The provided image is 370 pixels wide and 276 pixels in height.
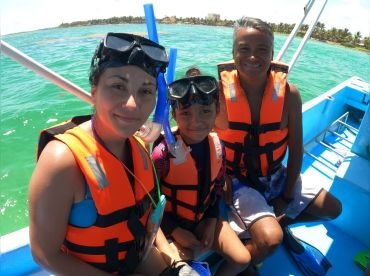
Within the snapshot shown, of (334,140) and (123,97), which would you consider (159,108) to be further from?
(334,140)

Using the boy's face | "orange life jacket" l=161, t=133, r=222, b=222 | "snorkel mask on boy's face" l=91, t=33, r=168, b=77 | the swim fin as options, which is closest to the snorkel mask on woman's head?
"snorkel mask on boy's face" l=91, t=33, r=168, b=77

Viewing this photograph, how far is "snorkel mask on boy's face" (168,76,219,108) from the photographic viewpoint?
6.49ft

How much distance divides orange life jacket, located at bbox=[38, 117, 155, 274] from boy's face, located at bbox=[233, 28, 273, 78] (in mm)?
1143

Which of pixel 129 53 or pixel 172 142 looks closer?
pixel 129 53

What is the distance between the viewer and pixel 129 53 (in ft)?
4.40

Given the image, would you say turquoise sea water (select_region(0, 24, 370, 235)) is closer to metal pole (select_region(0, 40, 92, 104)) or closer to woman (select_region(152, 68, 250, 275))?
woman (select_region(152, 68, 250, 275))

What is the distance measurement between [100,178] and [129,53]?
1.85 feet

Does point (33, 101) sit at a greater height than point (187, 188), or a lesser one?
lesser

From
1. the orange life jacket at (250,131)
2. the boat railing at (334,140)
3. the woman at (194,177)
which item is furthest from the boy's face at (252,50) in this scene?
the boat railing at (334,140)

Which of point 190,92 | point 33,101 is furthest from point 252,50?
point 33,101

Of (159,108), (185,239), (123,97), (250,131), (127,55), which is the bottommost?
(185,239)

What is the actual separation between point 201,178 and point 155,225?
582 mm

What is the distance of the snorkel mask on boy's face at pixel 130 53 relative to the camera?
4.37 feet

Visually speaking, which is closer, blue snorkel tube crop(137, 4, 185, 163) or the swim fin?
blue snorkel tube crop(137, 4, 185, 163)
